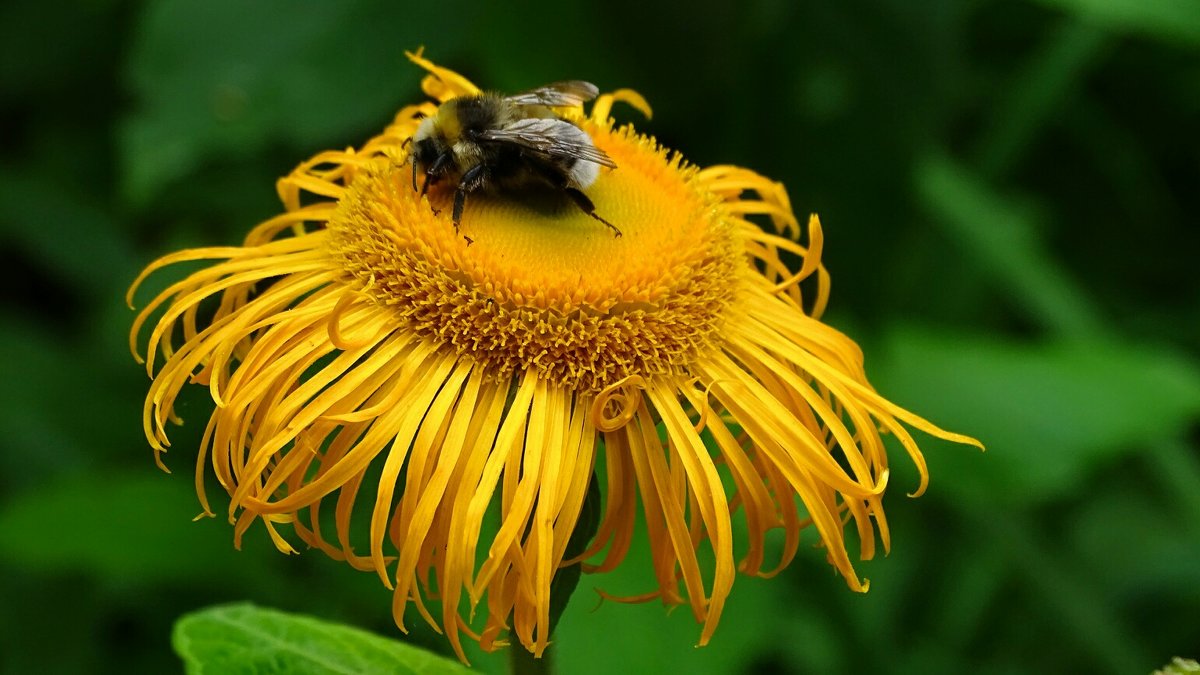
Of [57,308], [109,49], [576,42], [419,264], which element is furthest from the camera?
[57,308]

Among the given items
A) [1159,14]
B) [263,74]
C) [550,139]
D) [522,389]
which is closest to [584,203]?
[550,139]

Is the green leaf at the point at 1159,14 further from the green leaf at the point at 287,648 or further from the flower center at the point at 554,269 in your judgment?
the green leaf at the point at 287,648

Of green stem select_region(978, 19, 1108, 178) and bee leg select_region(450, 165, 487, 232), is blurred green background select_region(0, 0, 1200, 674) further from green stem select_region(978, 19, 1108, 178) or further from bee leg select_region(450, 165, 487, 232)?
bee leg select_region(450, 165, 487, 232)

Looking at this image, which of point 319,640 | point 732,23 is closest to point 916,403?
point 732,23

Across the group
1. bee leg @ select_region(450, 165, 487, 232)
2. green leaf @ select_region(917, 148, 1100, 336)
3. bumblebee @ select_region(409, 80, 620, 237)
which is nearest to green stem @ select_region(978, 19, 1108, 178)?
green leaf @ select_region(917, 148, 1100, 336)

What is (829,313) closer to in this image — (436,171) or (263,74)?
(263,74)

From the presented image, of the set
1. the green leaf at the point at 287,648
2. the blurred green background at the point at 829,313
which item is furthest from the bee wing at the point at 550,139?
the blurred green background at the point at 829,313

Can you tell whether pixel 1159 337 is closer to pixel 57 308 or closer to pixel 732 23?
pixel 732 23
